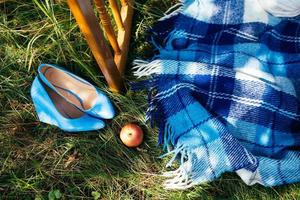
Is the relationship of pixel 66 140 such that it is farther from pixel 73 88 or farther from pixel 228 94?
pixel 228 94

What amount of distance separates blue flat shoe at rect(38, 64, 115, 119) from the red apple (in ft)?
0.39

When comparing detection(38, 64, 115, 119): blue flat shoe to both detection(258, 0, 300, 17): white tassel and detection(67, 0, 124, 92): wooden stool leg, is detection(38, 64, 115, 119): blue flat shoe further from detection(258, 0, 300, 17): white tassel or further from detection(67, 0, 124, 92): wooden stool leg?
detection(258, 0, 300, 17): white tassel

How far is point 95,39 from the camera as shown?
121cm

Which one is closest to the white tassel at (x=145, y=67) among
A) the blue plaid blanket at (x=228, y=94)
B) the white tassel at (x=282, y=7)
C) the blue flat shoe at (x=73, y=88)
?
the blue plaid blanket at (x=228, y=94)

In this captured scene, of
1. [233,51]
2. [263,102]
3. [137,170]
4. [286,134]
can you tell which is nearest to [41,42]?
[137,170]

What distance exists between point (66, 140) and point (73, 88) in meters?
0.20

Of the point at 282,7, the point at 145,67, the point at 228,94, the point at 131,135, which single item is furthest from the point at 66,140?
the point at 282,7

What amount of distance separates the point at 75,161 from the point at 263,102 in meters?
0.68

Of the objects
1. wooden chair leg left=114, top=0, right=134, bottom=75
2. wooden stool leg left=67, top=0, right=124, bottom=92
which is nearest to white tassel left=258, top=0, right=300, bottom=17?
wooden chair leg left=114, top=0, right=134, bottom=75

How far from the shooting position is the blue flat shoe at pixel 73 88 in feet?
4.82

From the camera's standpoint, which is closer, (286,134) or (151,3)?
(286,134)

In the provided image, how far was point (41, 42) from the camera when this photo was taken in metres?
1.55

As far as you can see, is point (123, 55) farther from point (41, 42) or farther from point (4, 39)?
point (4, 39)

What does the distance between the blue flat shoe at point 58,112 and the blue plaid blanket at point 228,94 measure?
22 centimetres
